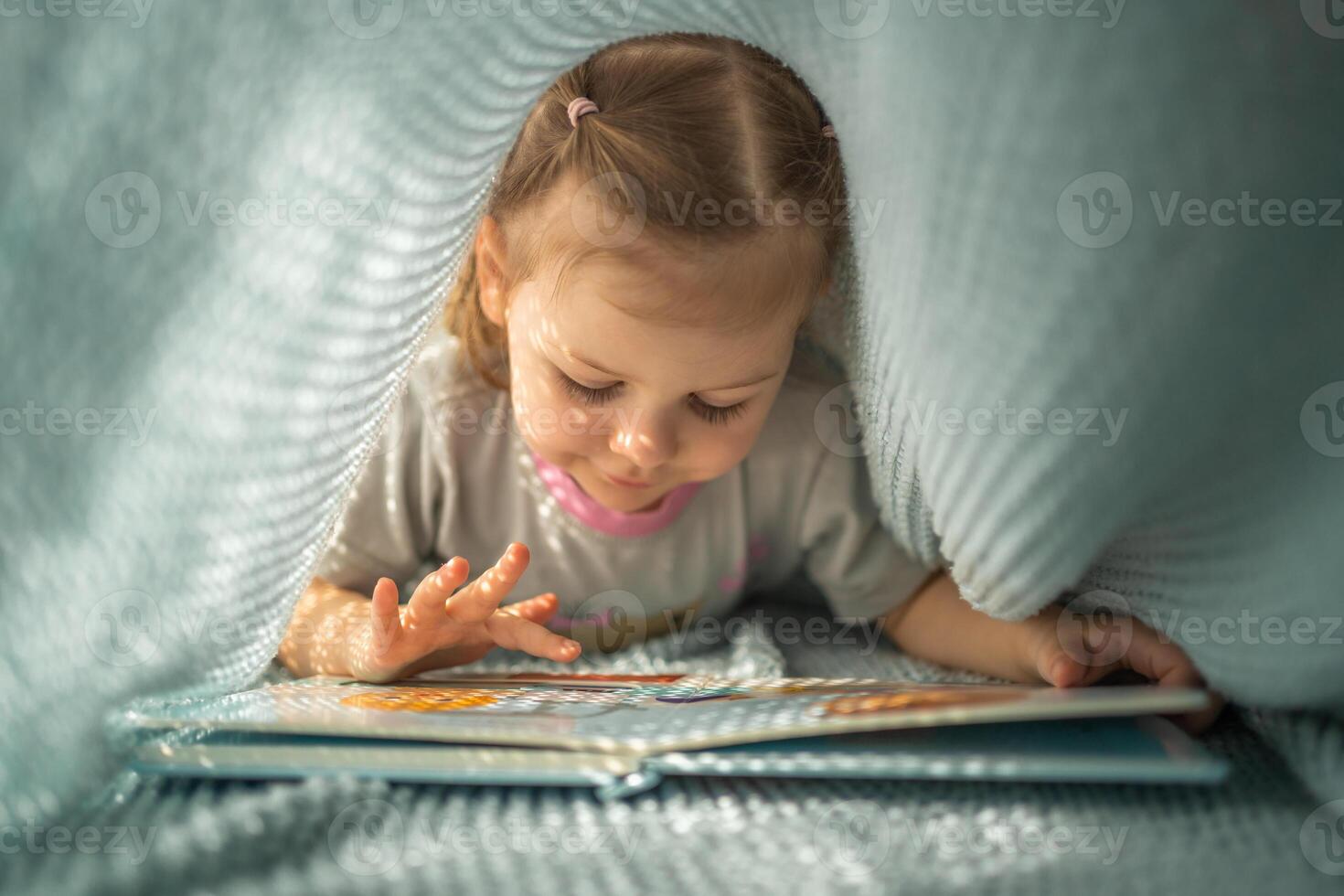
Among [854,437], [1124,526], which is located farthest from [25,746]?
[854,437]

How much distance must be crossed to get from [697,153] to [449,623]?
30cm

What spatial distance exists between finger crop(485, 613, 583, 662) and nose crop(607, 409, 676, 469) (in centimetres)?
11

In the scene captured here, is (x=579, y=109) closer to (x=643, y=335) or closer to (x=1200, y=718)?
(x=643, y=335)

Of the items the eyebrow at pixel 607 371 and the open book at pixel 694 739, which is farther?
the eyebrow at pixel 607 371

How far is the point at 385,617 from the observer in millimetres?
602

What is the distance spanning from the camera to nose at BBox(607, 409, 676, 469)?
2.12 ft

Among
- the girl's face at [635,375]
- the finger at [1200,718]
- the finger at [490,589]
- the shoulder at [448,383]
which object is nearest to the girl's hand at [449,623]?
the finger at [490,589]

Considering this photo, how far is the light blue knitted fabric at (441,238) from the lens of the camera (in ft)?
1.40

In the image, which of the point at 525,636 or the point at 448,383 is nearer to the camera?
the point at 525,636

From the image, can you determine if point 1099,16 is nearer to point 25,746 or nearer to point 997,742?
point 997,742

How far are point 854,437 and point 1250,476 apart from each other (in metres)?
0.38

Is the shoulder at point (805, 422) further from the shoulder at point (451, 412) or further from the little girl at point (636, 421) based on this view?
the shoulder at point (451, 412)

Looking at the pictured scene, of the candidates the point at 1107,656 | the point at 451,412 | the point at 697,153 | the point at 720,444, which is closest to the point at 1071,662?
the point at 1107,656

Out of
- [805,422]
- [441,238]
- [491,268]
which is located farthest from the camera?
[805,422]
